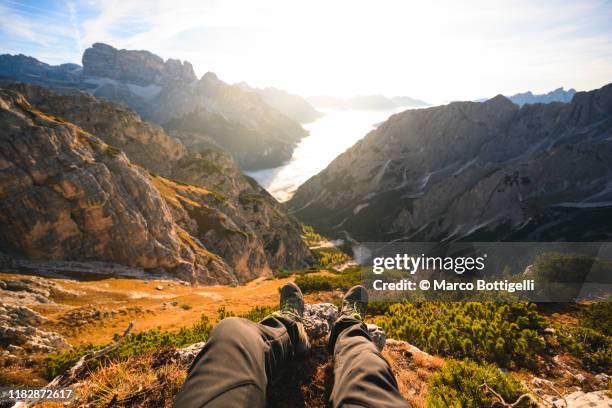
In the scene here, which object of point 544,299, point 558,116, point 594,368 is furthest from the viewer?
point 558,116

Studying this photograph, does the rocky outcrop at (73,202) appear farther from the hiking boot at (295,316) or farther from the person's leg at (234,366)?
the person's leg at (234,366)

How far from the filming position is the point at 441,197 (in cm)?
12719

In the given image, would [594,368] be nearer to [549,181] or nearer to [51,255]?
[51,255]

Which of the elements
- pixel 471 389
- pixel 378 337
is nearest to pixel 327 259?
pixel 378 337

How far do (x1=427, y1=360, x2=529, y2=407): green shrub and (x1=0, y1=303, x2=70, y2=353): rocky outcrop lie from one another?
16618 mm

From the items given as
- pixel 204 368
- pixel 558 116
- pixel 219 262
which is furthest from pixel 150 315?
pixel 558 116

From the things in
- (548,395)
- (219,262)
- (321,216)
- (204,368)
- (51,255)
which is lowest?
(321,216)

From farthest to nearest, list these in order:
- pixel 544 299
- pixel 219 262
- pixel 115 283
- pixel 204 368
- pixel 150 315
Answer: pixel 219 262
pixel 115 283
pixel 150 315
pixel 544 299
pixel 204 368

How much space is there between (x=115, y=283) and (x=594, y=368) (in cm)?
3212

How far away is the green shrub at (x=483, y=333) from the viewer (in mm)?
8180

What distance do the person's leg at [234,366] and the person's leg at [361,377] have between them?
3.40 feet

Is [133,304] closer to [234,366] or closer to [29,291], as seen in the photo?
[29,291]

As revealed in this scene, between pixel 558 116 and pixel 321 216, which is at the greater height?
pixel 558 116

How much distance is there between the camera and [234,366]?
3844mm
